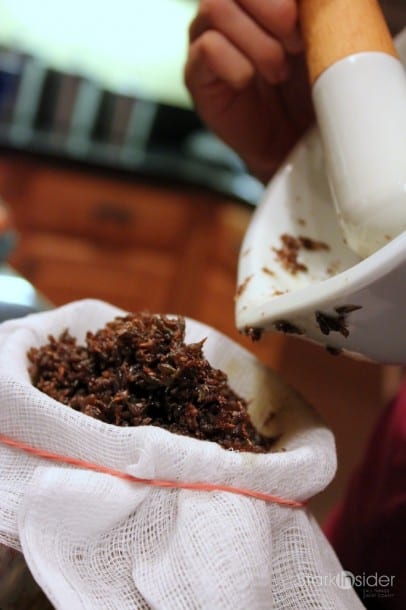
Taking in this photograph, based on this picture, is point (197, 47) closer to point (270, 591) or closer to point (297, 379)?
point (270, 591)

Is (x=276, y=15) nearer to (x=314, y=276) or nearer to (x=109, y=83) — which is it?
(x=314, y=276)

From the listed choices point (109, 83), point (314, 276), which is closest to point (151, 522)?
point (314, 276)

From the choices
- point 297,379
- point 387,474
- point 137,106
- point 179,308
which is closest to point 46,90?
point 137,106

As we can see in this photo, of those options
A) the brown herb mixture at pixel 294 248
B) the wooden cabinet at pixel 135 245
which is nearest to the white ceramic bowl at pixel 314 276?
Answer: the brown herb mixture at pixel 294 248

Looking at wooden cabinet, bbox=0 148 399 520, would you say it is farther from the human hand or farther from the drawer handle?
the human hand

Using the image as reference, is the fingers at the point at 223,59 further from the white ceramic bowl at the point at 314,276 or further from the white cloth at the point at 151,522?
the white cloth at the point at 151,522

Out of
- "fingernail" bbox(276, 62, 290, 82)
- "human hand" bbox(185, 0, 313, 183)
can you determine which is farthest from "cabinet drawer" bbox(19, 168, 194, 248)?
"fingernail" bbox(276, 62, 290, 82)

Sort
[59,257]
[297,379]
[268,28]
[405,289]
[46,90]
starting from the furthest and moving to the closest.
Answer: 1. [46,90]
2. [59,257]
3. [297,379]
4. [268,28]
5. [405,289]
